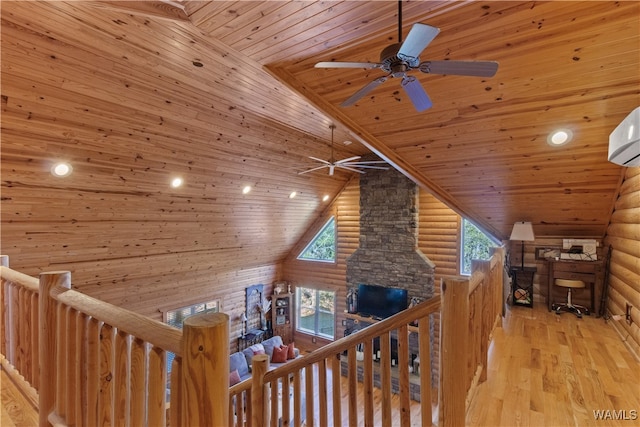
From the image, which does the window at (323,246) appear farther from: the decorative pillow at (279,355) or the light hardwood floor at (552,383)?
the light hardwood floor at (552,383)

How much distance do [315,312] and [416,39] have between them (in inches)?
327

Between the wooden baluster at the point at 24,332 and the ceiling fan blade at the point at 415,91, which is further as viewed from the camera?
the ceiling fan blade at the point at 415,91

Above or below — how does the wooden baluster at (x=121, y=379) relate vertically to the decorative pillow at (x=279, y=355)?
above

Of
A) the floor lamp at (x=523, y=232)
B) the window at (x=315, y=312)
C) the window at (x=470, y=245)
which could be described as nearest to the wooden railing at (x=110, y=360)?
the floor lamp at (x=523, y=232)

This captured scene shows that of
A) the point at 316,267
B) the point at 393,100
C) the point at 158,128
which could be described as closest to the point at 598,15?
the point at 393,100

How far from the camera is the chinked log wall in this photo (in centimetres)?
91

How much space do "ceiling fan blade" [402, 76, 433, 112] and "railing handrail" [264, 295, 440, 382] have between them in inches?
55.6

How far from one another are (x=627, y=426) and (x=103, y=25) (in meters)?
4.74

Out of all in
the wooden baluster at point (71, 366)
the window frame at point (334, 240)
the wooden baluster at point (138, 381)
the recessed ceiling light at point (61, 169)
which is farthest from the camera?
the window frame at point (334, 240)

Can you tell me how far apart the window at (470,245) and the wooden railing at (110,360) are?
667cm

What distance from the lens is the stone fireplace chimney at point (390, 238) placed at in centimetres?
705

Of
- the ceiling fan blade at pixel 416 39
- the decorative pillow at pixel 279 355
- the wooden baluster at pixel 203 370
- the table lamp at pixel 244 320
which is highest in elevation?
the ceiling fan blade at pixel 416 39

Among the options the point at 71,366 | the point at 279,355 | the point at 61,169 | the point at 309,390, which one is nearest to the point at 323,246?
the point at 279,355

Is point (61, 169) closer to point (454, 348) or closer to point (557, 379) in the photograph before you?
point (454, 348)
